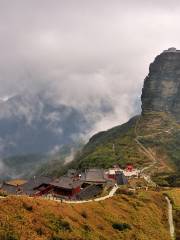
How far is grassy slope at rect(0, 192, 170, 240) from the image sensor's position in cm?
6594

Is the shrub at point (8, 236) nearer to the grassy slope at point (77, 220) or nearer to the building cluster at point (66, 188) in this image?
the grassy slope at point (77, 220)

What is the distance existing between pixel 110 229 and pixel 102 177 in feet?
337

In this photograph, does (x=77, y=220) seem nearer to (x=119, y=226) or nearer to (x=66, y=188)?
(x=119, y=226)

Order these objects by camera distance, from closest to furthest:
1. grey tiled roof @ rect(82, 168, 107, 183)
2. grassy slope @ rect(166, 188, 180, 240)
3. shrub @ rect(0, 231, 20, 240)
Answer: shrub @ rect(0, 231, 20, 240) < grassy slope @ rect(166, 188, 180, 240) < grey tiled roof @ rect(82, 168, 107, 183)

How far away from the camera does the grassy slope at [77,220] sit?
216 feet

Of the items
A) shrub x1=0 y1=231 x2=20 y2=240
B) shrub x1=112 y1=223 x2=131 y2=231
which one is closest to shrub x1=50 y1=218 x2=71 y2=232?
shrub x1=0 y1=231 x2=20 y2=240

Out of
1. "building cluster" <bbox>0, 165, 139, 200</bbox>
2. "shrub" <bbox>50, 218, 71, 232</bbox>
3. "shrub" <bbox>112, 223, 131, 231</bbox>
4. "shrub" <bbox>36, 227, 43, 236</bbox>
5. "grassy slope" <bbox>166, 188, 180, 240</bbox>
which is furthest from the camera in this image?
"building cluster" <bbox>0, 165, 139, 200</bbox>

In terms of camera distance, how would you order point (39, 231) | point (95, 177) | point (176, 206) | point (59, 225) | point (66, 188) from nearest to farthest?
point (39, 231), point (59, 225), point (176, 206), point (66, 188), point (95, 177)

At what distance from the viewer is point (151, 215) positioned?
101375mm

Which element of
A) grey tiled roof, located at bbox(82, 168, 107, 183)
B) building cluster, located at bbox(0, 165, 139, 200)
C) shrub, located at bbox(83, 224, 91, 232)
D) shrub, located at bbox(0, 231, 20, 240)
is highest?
grey tiled roof, located at bbox(82, 168, 107, 183)

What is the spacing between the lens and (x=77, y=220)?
76.9 metres

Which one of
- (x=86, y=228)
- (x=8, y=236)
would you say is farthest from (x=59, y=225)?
(x=8, y=236)

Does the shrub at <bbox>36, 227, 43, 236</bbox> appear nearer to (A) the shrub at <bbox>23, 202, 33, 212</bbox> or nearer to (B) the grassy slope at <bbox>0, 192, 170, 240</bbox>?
(B) the grassy slope at <bbox>0, 192, 170, 240</bbox>

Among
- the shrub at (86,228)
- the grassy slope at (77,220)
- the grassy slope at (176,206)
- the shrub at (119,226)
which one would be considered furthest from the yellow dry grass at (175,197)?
the shrub at (86,228)
